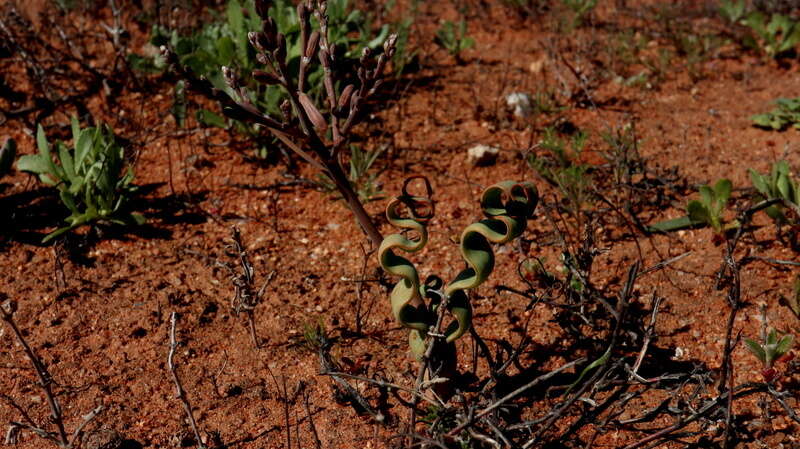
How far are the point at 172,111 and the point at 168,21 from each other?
3.22 feet

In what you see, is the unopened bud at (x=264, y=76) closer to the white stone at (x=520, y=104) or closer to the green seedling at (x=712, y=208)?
the green seedling at (x=712, y=208)

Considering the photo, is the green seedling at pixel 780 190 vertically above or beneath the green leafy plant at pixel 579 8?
beneath

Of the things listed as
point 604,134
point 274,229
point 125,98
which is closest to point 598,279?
point 604,134

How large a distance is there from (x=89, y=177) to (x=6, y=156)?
0.51 metres

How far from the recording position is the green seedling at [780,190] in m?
3.12

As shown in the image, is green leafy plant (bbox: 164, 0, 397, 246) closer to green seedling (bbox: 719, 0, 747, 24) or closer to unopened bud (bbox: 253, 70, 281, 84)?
unopened bud (bbox: 253, 70, 281, 84)

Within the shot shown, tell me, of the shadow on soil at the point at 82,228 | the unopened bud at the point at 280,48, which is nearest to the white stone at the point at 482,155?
Result: the shadow on soil at the point at 82,228

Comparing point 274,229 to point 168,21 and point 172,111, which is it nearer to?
point 172,111

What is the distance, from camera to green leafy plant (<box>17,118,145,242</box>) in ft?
10.6

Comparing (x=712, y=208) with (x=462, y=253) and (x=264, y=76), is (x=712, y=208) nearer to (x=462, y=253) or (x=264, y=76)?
(x=462, y=253)

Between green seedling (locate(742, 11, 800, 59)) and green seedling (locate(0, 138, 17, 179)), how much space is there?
15.1ft

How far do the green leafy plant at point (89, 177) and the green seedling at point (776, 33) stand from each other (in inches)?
164

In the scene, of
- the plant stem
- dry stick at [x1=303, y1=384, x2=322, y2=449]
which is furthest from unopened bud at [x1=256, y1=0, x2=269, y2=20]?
dry stick at [x1=303, y1=384, x2=322, y2=449]

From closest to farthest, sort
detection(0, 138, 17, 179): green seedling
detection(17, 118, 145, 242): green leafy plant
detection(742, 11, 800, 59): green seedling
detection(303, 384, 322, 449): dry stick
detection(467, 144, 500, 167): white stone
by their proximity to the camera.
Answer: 1. detection(303, 384, 322, 449): dry stick
2. detection(17, 118, 145, 242): green leafy plant
3. detection(0, 138, 17, 179): green seedling
4. detection(467, 144, 500, 167): white stone
5. detection(742, 11, 800, 59): green seedling
